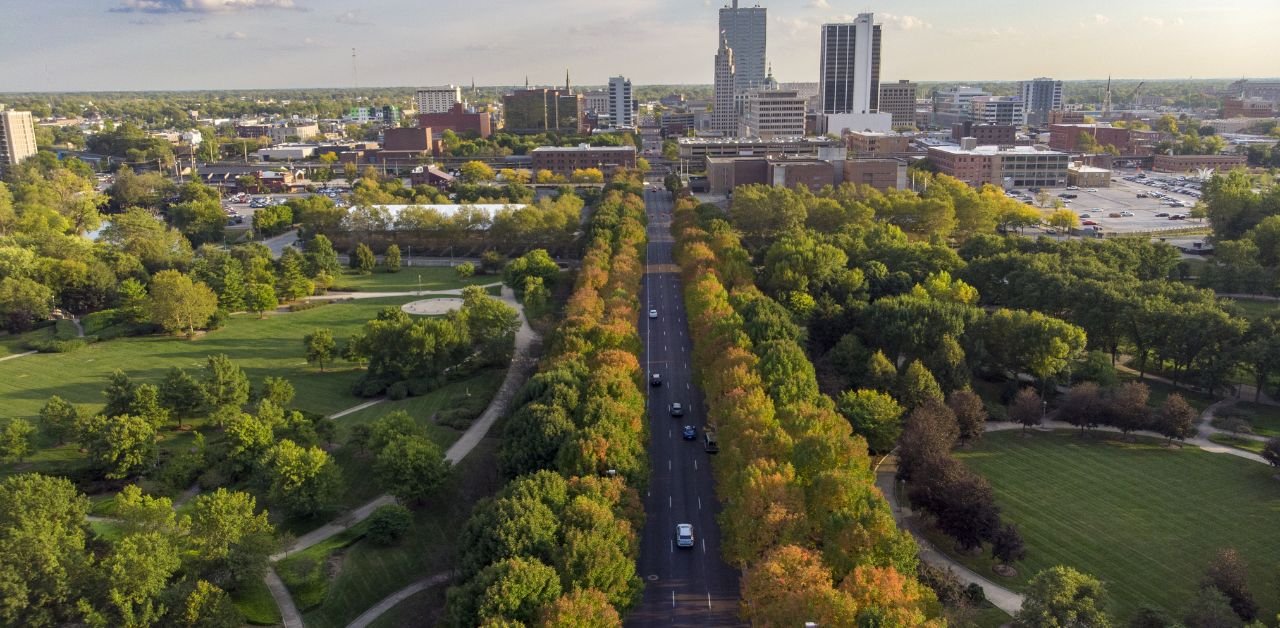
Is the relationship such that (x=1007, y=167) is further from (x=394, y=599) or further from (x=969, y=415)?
(x=394, y=599)

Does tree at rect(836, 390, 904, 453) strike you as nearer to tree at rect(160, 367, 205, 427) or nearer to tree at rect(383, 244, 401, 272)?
tree at rect(160, 367, 205, 427)

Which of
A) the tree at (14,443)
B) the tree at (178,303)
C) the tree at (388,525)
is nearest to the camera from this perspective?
the tree at (388,525)

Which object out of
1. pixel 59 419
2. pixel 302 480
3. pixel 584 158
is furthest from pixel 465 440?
pixel 584 158

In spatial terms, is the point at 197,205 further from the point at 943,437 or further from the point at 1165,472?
the point at 1165,472

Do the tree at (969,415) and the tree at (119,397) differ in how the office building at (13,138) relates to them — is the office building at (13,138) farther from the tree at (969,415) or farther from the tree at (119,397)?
the tree at (969,415)

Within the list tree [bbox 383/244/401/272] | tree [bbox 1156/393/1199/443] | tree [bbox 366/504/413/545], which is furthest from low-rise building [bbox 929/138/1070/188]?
tree [bbox 366/504/413/545]

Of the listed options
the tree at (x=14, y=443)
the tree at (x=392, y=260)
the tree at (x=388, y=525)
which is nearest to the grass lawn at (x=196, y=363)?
the tree at (x=14, y=443)

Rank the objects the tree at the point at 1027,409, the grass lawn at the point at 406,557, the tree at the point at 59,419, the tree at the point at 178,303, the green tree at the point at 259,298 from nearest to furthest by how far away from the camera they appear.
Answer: the grass lawn at the point at 406,557
the tree at the point at 59,419
the tree at the point at 1027,409
the tree at the point at 178,303
the green tree at the point at 259,298
